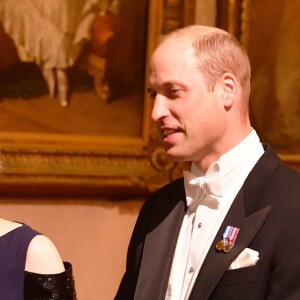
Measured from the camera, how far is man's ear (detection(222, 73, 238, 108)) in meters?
1.65

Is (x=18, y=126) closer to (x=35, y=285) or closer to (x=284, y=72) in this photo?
(x=284, y=72)

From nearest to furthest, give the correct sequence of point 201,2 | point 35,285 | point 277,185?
point 35,285 < point 277,185 < point 201,2

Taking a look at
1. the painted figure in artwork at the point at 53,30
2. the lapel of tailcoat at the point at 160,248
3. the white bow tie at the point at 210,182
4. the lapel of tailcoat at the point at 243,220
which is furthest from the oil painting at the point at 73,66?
the lapel of tailcoat at the point at 243,220

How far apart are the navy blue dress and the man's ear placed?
1.91ft

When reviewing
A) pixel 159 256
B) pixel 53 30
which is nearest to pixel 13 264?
pixel 159 256

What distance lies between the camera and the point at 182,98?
5.35ft

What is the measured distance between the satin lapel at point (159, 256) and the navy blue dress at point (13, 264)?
0.33 metres

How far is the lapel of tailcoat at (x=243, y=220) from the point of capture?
1.53 meters

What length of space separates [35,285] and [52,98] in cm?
164

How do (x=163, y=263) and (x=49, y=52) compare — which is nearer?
(x=163, y=263)

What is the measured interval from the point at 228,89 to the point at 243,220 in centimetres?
33

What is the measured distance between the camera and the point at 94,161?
307cm

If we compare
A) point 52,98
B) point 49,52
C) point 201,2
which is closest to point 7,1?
point 49,52

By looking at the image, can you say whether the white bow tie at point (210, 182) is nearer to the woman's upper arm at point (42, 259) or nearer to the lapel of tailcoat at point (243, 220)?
the lapel of tailcoat at point (243, 220)
